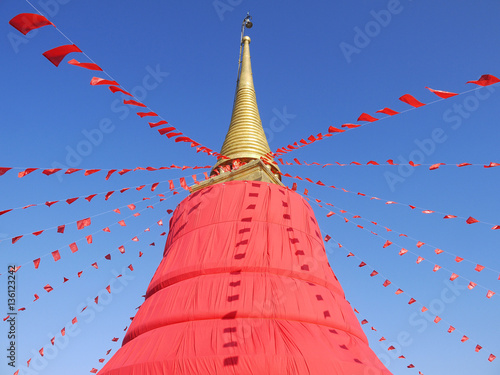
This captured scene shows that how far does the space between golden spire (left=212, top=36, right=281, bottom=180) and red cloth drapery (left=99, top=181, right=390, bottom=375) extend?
1606 mm

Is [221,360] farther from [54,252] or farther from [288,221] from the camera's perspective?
[54,252]

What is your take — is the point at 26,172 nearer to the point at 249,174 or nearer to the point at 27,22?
the point at 27,22

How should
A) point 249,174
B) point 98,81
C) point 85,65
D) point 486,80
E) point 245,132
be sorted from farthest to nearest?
point 245,132 → point 249,174 → point 98,81 → point 85,65 → point 486,80

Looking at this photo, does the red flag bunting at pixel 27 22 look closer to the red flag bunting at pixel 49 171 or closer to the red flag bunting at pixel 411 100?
the red flag bunting at pixel 49 171

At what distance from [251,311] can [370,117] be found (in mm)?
3294

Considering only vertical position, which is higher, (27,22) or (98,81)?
(98,81)

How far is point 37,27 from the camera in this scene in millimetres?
3375

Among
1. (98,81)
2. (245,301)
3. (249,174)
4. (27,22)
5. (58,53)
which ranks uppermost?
(249,174)

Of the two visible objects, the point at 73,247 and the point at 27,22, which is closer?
the point at 27,22

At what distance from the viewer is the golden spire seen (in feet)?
27.8

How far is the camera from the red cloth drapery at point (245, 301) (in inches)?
168

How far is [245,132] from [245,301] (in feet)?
16.6

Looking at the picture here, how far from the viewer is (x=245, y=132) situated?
900 centimetres

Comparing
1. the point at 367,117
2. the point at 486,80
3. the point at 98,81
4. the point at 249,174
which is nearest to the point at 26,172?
the point at 98,81
